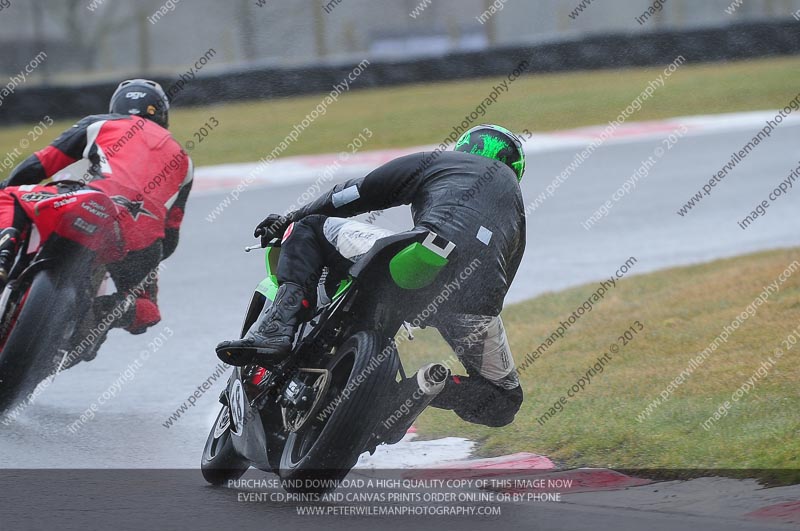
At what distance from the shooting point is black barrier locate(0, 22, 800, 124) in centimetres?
2302

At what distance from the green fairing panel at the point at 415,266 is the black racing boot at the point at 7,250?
2493 mm

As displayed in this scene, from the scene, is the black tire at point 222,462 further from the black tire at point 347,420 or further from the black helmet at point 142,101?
the black helmet at point 142,101

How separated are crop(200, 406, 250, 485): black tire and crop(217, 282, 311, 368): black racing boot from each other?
49 cm

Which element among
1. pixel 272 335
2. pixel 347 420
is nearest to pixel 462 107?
pixel 272 335

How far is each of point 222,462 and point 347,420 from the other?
40.7 inches

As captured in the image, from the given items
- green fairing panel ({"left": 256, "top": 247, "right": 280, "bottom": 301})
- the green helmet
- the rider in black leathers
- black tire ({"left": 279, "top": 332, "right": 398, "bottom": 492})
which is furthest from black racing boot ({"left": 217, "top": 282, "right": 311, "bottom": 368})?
the green helmet

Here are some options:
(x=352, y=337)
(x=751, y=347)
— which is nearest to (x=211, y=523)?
(x=352, y=337)

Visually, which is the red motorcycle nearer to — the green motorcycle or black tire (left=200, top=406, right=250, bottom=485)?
black tire (left=200, top=406, right=250, bottom=485)

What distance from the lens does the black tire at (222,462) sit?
5.06 m

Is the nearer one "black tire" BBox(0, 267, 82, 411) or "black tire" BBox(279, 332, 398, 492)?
"black tire" BBox(279, 332, 398, 492)

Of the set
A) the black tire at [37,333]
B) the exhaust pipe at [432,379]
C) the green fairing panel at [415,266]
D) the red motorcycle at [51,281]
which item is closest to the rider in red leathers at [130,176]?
the red motorcycle at [51,281]

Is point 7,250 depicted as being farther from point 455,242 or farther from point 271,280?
point 455,242

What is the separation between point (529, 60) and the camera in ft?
81.3

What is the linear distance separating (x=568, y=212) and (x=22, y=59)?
1434 centimetres
